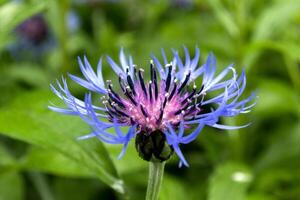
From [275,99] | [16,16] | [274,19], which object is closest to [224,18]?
[274,19]

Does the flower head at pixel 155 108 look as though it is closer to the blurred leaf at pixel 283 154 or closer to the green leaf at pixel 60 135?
the green leaf at pixel 60 135

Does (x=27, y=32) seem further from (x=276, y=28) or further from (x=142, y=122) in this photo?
(x=142, y=122)

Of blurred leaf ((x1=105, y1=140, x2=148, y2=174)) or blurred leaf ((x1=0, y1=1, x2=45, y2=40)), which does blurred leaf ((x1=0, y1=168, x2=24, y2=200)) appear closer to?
blurred leaf ((x1=105, y1=140, x2=148, y2=174))

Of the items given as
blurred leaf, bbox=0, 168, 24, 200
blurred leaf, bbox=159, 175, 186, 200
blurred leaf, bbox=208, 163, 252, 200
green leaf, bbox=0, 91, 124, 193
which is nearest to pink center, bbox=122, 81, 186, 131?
green leaf, bbox=0, 91, 124, 193

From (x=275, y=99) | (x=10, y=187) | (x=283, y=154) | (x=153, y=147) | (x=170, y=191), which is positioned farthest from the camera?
(x=275, y=99)

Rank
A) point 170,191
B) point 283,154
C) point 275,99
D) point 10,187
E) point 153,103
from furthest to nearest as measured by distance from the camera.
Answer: point 275,99 → point 283,154 → point 10,187 → point 170,191 → point 153,103

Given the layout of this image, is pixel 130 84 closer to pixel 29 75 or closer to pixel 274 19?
pixel 274 19

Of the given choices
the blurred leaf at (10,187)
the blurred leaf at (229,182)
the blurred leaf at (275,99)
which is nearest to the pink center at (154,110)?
the blurred leaf at (229,182)
